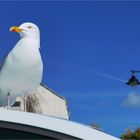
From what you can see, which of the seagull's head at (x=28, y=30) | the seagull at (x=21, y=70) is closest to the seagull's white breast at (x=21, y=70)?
the seagull at (x=21, y=70)

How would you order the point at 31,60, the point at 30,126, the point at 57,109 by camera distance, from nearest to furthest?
the point at 30,126 < the point at 31,60 < the point at 57,109

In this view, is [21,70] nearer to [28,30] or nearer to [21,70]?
[21,70]

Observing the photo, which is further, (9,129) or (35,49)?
(35,49)

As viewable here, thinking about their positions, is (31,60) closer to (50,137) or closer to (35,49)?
(35,49)

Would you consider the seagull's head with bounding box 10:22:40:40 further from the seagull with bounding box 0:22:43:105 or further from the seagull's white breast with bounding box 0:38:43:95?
the seagull's white breast with bounding box 0:38:43:95

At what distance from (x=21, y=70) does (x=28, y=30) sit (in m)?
1.78

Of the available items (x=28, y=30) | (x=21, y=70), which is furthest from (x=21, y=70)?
(x=28, y=30)

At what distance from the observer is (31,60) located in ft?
41.6

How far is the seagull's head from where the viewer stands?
14.1 meters

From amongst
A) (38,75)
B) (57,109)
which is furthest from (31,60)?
(57,109)

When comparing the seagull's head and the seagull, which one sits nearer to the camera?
the seagull

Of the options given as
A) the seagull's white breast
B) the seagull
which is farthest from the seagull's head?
the seagull's white breast

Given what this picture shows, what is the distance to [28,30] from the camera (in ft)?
46.8

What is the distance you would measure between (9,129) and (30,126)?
0.13 metres
